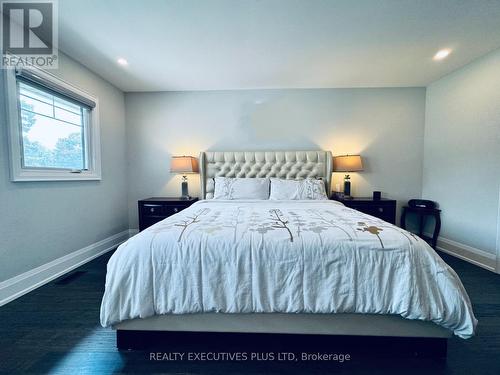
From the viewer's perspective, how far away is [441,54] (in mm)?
→ 2484

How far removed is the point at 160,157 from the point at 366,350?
3623 mm

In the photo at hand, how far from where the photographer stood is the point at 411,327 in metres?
1.26

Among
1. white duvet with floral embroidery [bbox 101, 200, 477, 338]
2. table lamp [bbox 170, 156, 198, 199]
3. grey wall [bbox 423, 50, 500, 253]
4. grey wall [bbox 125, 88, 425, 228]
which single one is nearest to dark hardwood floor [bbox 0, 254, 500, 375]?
white duvet with floral embroidery [bbox 101, 200, 477, 338]

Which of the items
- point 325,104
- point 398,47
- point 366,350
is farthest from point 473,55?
point 366,350

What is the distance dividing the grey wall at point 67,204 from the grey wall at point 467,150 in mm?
5102

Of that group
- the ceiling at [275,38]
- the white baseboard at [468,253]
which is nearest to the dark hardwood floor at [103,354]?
the white baseboard at [468,253]

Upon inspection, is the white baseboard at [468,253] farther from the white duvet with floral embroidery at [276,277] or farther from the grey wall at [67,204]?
the grey wall at [67,204]

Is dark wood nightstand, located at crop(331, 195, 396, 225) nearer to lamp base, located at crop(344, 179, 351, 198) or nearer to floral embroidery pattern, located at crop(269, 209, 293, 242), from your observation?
lamp base, located at crop(344, 179, 351, 198)

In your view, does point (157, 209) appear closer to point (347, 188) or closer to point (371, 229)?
point (371, 229)

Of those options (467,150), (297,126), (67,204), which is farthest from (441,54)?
(67,204)

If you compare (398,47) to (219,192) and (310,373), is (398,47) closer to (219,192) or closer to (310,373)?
(219,192)

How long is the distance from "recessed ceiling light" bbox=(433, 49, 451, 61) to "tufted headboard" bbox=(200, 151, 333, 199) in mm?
1663

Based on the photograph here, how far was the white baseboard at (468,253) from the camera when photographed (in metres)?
2.48

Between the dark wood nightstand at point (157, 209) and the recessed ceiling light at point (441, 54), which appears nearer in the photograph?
the recessed ceiling light at point (441, 54)
